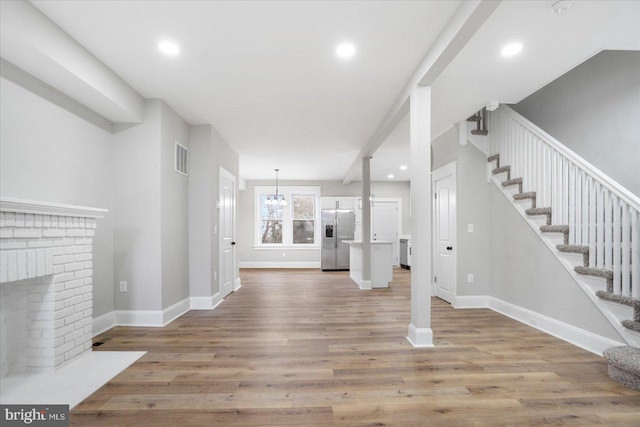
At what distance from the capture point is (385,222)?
9789mm

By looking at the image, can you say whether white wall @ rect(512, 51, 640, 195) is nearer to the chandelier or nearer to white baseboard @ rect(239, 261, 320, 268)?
the chandelier

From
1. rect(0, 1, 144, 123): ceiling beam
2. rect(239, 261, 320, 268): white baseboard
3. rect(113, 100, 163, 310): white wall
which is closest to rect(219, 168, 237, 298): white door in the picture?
rect(113, 100, 163, 310): white wall

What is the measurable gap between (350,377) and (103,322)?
A: 290cm

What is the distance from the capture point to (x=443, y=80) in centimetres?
331

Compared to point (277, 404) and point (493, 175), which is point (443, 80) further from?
point (277, 404)

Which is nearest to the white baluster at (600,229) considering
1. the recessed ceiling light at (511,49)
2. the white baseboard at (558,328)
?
the white baseboard at (558,328)

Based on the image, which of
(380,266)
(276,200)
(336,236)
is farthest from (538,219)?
(276,200)

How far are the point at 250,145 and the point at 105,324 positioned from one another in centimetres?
354

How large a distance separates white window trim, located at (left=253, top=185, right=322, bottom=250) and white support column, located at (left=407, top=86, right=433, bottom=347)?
21.6ft

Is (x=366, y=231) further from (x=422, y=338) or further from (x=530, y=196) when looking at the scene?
(x=422, y=338)

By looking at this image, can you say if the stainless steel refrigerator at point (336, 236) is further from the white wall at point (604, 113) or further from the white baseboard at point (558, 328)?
the white wall at point (604, 113)

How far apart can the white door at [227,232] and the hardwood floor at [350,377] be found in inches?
51.4

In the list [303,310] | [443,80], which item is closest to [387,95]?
[443,80]

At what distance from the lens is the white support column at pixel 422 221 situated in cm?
304
